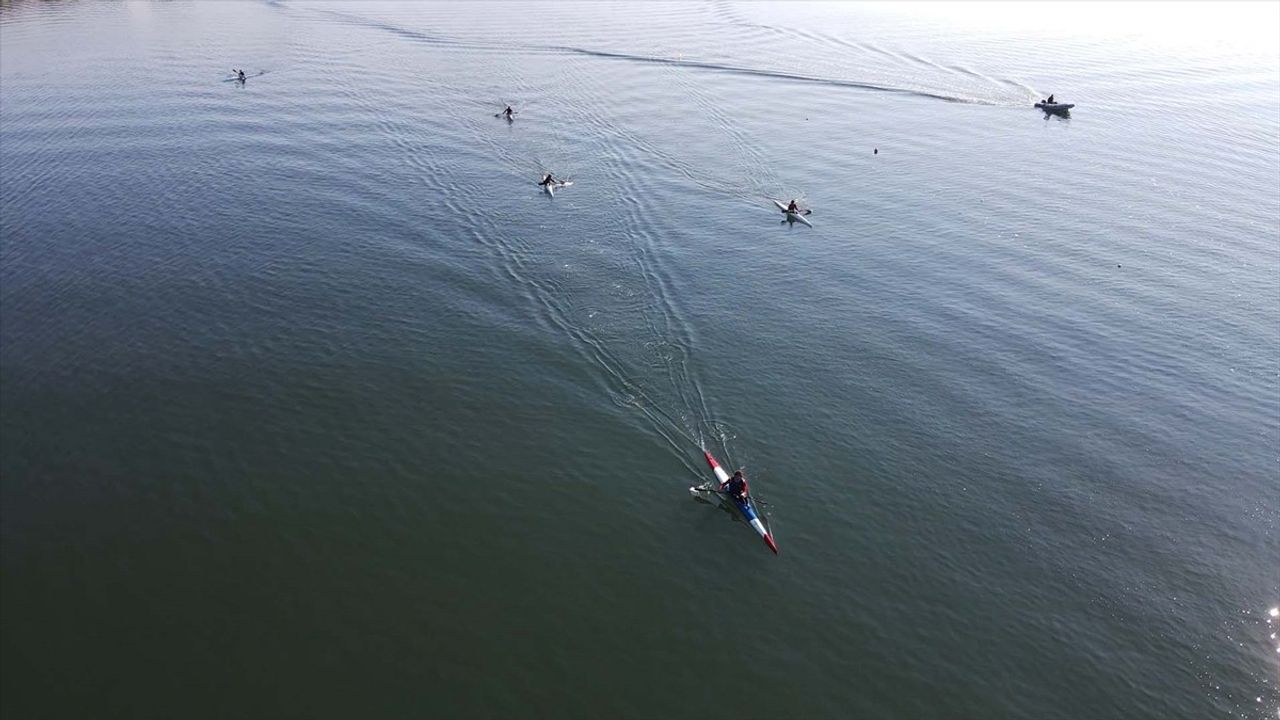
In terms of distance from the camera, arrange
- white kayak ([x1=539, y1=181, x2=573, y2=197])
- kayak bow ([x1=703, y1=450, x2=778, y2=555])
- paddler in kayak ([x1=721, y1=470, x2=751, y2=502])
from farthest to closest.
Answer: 1. white kayak ([x1=539, y1=181, x2=573, y2=197])
2. paddler in kayak ([x1=721, y1=470, x2=751, y2=502])
3. kayak bow ([x1=703, y1=450, x2=778, y2=555])

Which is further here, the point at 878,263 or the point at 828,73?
the point at 828,73

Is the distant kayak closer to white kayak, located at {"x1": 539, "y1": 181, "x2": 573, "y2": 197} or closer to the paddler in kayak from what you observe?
white kayak, located at {"x1": 539, "y1": 181, "x2": 573, "y2": 197}

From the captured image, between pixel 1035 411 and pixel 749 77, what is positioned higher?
pixel 749 77

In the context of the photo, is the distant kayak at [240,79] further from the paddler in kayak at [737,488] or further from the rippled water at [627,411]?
the paddler in kayak at [737,488]

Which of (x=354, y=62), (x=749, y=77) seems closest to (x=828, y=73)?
(x=749, y=77)

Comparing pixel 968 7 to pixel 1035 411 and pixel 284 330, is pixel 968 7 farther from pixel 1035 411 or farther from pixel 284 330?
pixel 284 330

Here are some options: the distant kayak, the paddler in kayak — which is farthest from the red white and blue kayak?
the distant kayak

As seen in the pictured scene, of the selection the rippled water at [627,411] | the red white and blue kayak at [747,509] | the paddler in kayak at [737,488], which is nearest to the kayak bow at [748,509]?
the red white and blue kayak at [747,509]
